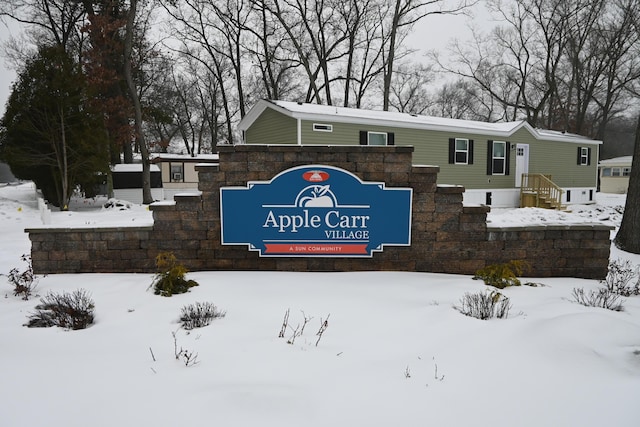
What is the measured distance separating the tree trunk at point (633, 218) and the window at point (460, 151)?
8.02m

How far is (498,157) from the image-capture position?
16969 millimetres

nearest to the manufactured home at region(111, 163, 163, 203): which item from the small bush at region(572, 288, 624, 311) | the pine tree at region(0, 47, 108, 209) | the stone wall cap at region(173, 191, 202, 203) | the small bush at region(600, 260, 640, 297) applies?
the pine tree at region(0, 47, 108, 209)

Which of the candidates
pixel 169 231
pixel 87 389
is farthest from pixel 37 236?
pixel 87 389

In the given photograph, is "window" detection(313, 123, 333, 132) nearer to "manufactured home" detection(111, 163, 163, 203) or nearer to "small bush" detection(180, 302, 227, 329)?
"small bush" detection(180, 302, 227, 329)

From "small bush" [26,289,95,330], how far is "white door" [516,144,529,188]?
59.6 feet

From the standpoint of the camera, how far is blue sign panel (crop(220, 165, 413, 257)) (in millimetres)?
5027

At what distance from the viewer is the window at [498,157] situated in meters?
16.6

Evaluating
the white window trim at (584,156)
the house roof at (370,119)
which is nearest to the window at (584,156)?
the white window trim at (584,156)

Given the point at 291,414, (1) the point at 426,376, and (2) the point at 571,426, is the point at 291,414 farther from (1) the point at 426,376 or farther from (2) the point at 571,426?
(2) the point at 571,426

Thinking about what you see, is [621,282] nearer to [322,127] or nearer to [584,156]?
[322,127]

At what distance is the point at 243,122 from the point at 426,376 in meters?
15.2

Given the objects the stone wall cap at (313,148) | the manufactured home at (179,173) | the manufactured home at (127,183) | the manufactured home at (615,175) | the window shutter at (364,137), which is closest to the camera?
the stone wall cap at (313,148)

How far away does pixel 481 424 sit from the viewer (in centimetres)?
217

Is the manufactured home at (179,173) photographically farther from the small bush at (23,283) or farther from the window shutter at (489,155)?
the small bush at (23,283)
